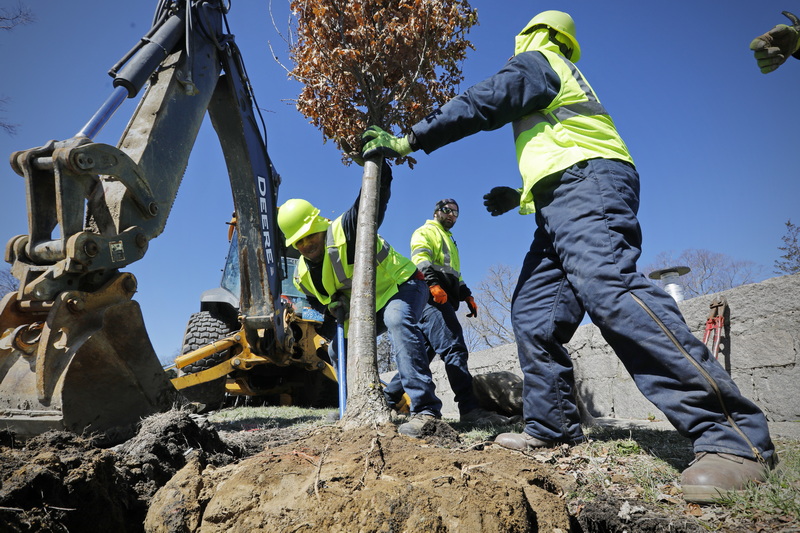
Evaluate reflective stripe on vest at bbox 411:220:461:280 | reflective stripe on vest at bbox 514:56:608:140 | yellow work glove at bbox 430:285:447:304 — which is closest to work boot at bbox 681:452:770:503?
reflective stripe on vest at bbox 514:56:608:140

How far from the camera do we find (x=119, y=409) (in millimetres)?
2334

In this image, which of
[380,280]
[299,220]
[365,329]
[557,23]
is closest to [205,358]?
[299,220]

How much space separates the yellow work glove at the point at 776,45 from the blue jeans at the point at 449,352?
9.68 ft

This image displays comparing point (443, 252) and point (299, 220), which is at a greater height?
point (299, 220)

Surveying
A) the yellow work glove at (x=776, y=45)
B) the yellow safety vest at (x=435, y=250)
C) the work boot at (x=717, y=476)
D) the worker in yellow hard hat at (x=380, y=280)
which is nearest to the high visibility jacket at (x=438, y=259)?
the yellow safety vest at (x=435, y=250)

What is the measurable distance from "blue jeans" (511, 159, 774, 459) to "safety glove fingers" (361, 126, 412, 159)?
77 centimetres

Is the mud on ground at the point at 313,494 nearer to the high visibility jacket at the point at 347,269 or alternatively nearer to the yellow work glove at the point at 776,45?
the high visibility jacket at the point at 347,269

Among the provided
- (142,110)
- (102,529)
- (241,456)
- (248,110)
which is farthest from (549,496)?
(248,110)

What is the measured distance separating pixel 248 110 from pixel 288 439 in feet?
10.3

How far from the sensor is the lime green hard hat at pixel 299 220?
381 cm

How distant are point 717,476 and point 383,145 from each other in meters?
2.11

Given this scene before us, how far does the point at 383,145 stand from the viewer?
2635 mm

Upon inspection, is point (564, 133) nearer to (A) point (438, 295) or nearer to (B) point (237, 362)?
(A) point (438, 295)

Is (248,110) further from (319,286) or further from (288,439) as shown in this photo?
(288,439)
